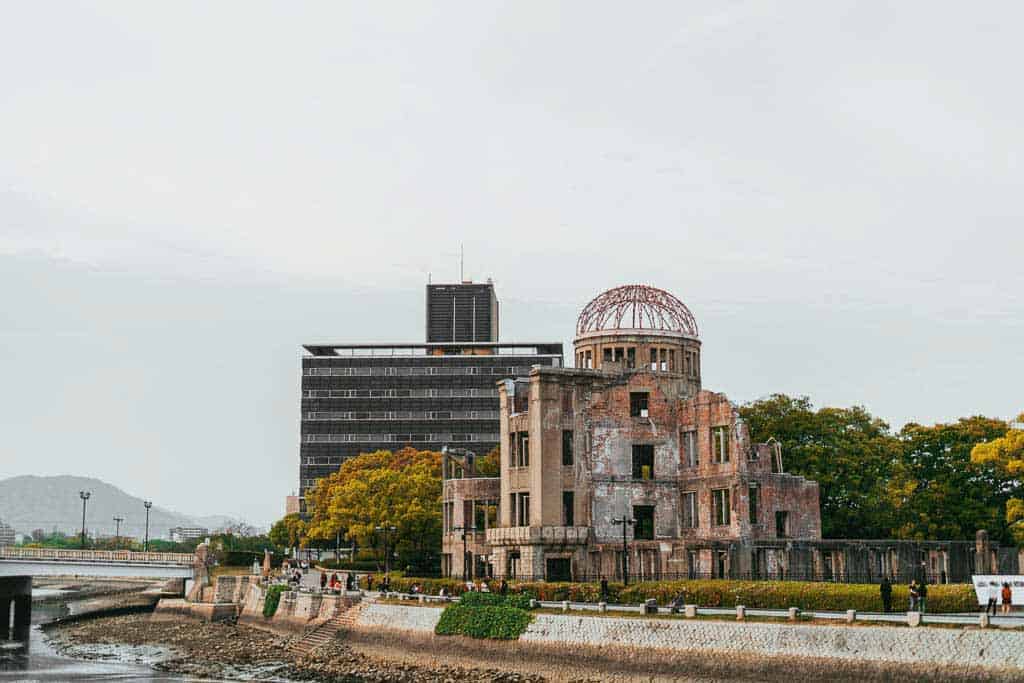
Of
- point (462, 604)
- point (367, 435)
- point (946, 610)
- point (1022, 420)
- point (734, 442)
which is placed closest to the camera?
point (946, 610)

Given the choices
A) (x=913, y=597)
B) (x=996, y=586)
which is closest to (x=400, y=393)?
(x=913, y=597)

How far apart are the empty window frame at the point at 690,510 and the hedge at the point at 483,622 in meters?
21.7

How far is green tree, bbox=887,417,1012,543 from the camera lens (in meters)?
83.2

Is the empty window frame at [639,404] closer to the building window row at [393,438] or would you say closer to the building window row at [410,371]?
the building window row at [393,438]

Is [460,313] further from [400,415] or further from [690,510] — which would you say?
[690,510]

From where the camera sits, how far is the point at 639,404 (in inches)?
3241

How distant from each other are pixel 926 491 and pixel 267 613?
4628cm

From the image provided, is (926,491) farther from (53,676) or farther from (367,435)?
(367,435)

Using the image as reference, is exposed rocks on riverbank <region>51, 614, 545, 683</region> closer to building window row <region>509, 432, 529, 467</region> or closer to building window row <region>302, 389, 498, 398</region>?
building window row <region>509, 432, 529, 467</region>

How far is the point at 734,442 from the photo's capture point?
2955 inches

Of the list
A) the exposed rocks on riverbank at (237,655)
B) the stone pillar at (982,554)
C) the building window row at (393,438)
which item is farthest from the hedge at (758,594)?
the building window row at (393,438)

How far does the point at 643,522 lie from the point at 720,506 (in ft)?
18.3

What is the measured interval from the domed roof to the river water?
Result: 38.4 meters

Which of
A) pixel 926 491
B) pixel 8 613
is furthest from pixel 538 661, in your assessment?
pixel 8 613
